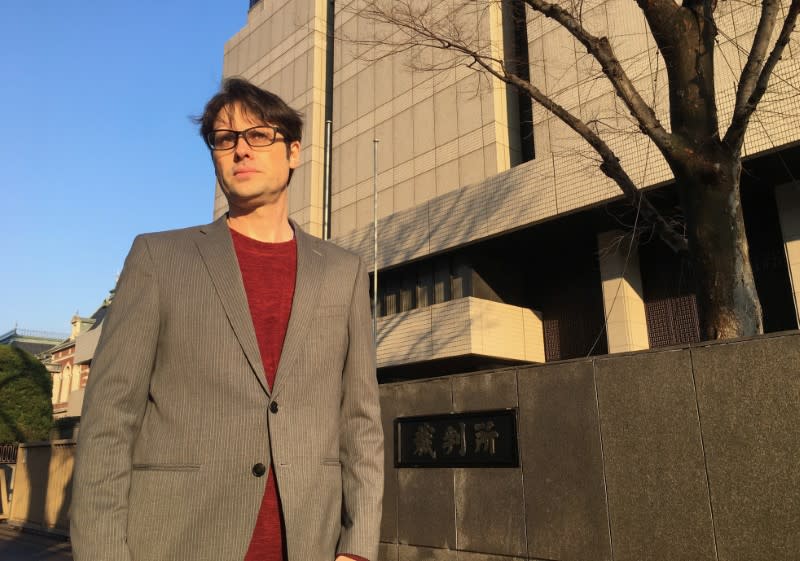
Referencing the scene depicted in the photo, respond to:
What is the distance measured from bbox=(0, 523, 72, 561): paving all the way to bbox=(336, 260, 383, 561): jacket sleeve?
8786 millimetres

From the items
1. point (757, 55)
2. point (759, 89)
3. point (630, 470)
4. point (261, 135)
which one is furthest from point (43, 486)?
point (757, 55)

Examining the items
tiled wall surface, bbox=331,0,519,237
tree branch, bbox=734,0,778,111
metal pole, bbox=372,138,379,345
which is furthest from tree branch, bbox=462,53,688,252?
metal pole, bbox=372,138,379,345

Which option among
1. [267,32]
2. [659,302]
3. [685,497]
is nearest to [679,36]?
[685,497]

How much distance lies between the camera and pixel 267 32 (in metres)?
29.1

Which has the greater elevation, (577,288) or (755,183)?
(755,183)

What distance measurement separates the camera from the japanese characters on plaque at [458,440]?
682 cm

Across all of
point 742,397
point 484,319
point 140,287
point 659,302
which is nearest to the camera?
point 140,287

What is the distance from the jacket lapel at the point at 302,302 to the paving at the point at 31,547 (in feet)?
29.2

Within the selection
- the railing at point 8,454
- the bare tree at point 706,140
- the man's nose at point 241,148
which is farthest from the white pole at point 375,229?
the man's nose at point 241,148

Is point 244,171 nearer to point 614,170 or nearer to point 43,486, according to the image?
point 614,170

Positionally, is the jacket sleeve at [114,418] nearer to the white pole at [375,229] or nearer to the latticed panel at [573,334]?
the latticed panel at [573,334]

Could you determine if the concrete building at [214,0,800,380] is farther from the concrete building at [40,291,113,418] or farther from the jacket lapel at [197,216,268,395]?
the concrete building at [40,291,113,418]

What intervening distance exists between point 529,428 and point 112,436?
18.1 feet

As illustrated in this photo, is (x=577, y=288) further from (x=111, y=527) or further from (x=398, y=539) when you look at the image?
(x=111, y=527)
